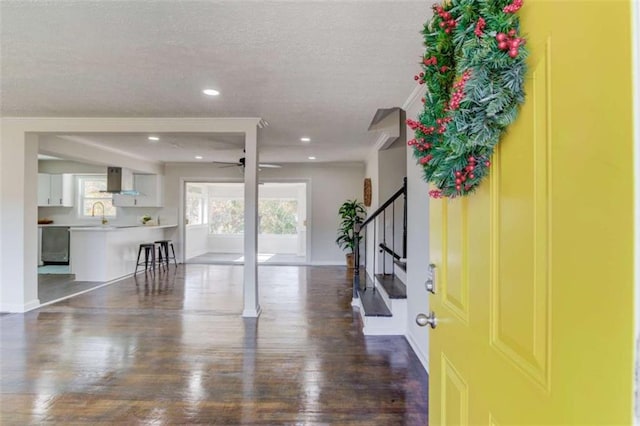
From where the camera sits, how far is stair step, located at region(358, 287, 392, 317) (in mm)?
3408

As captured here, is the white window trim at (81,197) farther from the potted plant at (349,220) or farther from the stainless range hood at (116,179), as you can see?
the potted plant at (349,220)

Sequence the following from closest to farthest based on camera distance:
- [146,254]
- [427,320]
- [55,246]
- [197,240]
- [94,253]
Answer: [427,320], [94,253], [146,254], [55,246], [197,240]

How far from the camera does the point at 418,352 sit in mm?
2875

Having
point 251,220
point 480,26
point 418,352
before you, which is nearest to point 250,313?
point 251,220

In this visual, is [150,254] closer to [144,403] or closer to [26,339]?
[26,339]

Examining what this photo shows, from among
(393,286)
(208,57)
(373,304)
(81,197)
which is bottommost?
(373,304)

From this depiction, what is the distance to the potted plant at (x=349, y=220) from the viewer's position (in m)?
7.14

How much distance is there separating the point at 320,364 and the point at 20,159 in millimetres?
4434

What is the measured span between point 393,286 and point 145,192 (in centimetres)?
635

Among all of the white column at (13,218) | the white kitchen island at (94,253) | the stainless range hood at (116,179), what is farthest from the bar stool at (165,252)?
the white column at (13,218)

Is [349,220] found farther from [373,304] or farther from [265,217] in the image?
[265,217]

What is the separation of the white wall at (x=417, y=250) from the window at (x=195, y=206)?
7586 millimetres

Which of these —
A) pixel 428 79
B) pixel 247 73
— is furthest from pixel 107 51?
pixel 428 79

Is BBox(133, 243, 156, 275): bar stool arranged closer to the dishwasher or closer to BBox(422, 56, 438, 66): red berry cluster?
the dishwasher
